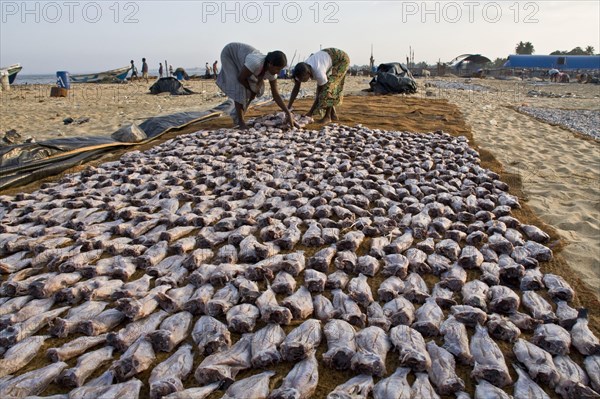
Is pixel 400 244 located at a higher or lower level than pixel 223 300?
higher

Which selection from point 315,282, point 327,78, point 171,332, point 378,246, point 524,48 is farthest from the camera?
point 524,48

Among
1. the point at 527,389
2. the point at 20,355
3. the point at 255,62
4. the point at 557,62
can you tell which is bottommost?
the point at 527,389

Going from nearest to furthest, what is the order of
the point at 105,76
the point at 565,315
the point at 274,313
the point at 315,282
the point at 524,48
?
1. the point at 274,313
2. the point at 565,315
3. the point at 315,282
4. the point at 105,76
5. the point at 524,48

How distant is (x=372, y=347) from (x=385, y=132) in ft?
19.4

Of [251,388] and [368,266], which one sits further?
[368,266]

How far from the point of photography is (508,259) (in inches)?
138

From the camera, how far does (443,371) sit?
2.32m

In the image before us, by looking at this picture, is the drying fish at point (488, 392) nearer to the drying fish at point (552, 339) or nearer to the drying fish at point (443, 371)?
the drying fish at point (443, 371)

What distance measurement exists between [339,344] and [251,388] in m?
0.58

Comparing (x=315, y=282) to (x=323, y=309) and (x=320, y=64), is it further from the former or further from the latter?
(x=320, y=64)

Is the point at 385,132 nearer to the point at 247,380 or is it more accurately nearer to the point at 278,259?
the point at 278,259

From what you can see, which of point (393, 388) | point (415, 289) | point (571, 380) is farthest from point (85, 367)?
point (571, 380)

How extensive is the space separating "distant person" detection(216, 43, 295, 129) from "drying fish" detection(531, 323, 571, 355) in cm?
552

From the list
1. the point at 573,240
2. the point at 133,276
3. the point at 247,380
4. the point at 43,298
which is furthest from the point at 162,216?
the point at 573,240
